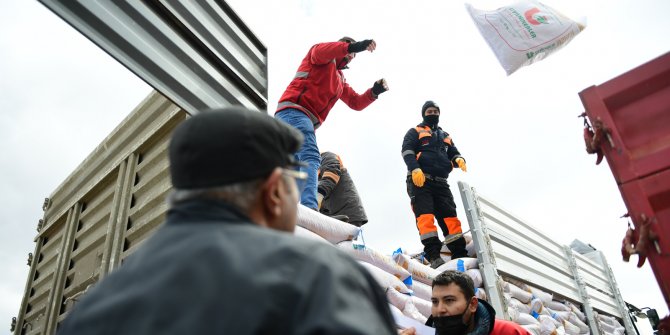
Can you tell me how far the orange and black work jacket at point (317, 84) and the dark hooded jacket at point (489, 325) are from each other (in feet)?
6.16

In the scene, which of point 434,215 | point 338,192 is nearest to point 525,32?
point 338,192

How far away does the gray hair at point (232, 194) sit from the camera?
0.88 metres

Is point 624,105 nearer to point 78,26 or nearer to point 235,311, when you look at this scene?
point 235,311

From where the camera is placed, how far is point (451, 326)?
250 centimetres

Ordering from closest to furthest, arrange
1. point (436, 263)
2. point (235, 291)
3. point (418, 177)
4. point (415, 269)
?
point (235, 291), point (415, 269), point (436, 263), point (418, 177)

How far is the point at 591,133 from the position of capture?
1.68 metres

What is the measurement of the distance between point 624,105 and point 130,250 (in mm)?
2797

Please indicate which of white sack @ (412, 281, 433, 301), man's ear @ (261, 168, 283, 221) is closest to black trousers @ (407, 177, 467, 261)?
white sack @ (412, 281, 433, 301)

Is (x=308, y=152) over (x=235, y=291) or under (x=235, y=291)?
over

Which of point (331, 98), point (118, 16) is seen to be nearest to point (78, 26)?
point (118, 16)

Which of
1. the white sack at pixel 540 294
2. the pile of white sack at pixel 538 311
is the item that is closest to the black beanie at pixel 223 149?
the pile of white sack at pixel 538 311

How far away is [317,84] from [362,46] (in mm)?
462

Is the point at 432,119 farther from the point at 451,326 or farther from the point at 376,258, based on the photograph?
the point at 451,326

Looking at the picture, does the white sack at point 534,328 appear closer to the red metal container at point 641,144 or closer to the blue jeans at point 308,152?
the blue jeans at point 308,152
